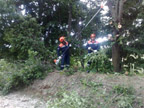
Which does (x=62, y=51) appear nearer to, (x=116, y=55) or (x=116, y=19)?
(x=116, y=55)

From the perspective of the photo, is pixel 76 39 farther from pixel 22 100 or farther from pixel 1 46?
pixel 22 100

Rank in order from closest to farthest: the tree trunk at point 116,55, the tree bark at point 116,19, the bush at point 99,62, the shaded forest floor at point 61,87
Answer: the shaded forest floor at point 61,87, the bush at point 99,62, the tree bark at point 116,19, the tree trunk at point 116,55

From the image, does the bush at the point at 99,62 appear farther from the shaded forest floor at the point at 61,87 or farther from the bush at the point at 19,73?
the bush at the point at 19,73

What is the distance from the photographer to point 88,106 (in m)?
3.91

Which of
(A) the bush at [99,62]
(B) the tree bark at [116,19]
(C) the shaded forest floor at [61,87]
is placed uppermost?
(B) the tree bark at [116,19]

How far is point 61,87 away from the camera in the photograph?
17.2 ft

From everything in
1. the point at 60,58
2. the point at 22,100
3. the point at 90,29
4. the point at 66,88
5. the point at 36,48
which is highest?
the point at 90,29

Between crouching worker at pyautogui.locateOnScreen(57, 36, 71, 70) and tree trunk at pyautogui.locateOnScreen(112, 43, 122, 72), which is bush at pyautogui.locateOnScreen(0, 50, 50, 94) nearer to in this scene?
crouching worker at pyautogui.locateOnScreen(57, 36, 71, 70)

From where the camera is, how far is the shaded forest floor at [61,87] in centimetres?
466

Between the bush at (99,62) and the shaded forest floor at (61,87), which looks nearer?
the shaded forest floor at (61,87)

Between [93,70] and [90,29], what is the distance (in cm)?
425

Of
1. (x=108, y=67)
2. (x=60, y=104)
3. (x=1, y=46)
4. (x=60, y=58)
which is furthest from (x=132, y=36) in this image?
(x=1, y=46)

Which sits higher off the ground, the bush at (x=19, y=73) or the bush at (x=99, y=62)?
the bush at (x=99, y=62)

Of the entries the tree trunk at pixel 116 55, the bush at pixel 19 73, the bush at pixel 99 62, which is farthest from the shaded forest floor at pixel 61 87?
the tree trunk at pixel 116 55
